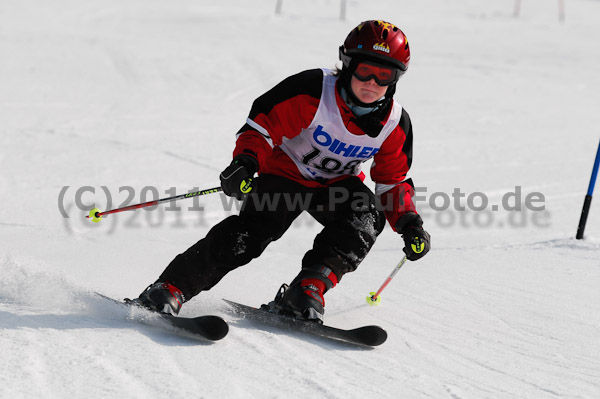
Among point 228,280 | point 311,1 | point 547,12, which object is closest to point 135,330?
point 228,280

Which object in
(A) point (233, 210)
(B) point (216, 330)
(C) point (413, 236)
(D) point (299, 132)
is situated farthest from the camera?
(A) point (233, 210)

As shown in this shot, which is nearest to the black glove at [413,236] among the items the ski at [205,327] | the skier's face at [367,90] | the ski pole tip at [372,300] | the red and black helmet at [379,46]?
the ski pole tip at [372,300]

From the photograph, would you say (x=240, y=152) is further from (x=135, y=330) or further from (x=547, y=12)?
(x=547, y=12)

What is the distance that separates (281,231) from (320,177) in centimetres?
40

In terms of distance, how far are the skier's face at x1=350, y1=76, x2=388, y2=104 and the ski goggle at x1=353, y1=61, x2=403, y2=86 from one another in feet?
0.07

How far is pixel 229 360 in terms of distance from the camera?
278 cm

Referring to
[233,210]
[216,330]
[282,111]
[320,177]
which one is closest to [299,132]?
[282,111]

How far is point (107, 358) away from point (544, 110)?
10824 millimetres

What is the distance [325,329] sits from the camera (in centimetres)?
313

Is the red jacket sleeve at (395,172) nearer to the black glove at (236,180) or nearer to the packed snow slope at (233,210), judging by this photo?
the packed snow slope at (233,210)

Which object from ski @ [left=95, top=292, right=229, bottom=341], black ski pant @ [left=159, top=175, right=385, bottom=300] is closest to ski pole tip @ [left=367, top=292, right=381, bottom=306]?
black ski pant @ [left=159, top=175, right=385, bottom=300]

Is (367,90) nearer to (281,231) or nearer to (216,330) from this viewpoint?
(281,231)

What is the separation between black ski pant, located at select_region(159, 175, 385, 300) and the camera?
334 cm

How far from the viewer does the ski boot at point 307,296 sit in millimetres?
3265
